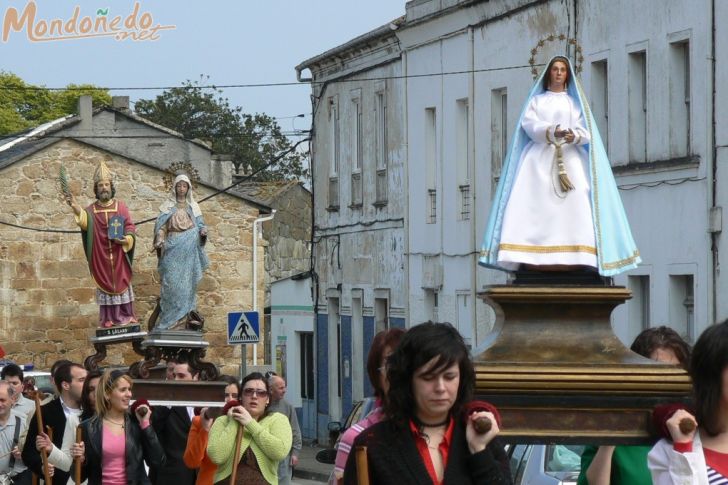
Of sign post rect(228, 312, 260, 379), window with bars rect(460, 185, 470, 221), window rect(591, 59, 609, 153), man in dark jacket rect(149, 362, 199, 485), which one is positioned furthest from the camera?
window with bars rect(460, 185, 470, 221)

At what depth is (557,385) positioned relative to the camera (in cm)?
631

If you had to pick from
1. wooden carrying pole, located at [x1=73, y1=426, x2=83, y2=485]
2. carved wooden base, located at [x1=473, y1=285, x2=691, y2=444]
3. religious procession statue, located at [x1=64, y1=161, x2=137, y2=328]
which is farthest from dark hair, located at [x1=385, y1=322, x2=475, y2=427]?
religious procession statue, located at [x1=64, y1=161, x2=137, y2=328]

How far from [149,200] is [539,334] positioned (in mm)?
35076

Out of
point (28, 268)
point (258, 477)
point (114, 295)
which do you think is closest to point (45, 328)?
point (28, 268)

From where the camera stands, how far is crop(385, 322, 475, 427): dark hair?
5863 mm

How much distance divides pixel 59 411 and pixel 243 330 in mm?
16862

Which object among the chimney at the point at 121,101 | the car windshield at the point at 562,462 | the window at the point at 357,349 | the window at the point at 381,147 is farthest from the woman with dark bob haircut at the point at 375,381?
the chimney at the point at 121,101

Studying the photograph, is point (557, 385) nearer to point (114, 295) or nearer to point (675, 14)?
point (114, 295)

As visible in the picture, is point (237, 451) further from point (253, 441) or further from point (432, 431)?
point (432, 431)

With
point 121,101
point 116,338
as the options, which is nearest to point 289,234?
point 121,101

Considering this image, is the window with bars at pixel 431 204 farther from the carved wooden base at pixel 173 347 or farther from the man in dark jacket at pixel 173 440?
the man in dark jacket at pixel 173 440

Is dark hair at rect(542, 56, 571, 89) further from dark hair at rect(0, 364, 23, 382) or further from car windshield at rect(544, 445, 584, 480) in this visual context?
dark hair at rect(0, 364, 23, 382)

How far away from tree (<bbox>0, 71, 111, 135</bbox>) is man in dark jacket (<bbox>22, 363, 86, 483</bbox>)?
6471cm

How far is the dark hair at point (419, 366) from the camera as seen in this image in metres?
5.86
